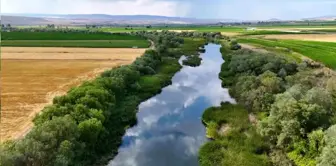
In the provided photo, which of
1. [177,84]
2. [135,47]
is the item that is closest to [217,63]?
[177,84]

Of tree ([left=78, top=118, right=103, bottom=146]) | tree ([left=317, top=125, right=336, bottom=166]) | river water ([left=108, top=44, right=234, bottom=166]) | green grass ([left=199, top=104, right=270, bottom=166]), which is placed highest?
tree ([left=317, top=125, right=336, bottom=166])

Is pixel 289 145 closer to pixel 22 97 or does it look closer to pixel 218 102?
pixel 218 102

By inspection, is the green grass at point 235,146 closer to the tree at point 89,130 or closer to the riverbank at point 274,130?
the riverbank at point 274,130

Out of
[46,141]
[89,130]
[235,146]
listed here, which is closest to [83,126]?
[89,130]

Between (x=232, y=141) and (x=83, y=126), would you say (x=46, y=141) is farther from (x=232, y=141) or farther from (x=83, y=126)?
(x=232, y=141)

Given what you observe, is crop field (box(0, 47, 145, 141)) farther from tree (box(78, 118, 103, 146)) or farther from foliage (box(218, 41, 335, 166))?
foliage (box(218, 41, 335, 166))

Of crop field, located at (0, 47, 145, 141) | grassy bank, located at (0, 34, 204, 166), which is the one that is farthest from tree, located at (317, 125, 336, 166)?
crop field, located at (0, 47, 145, 141)
